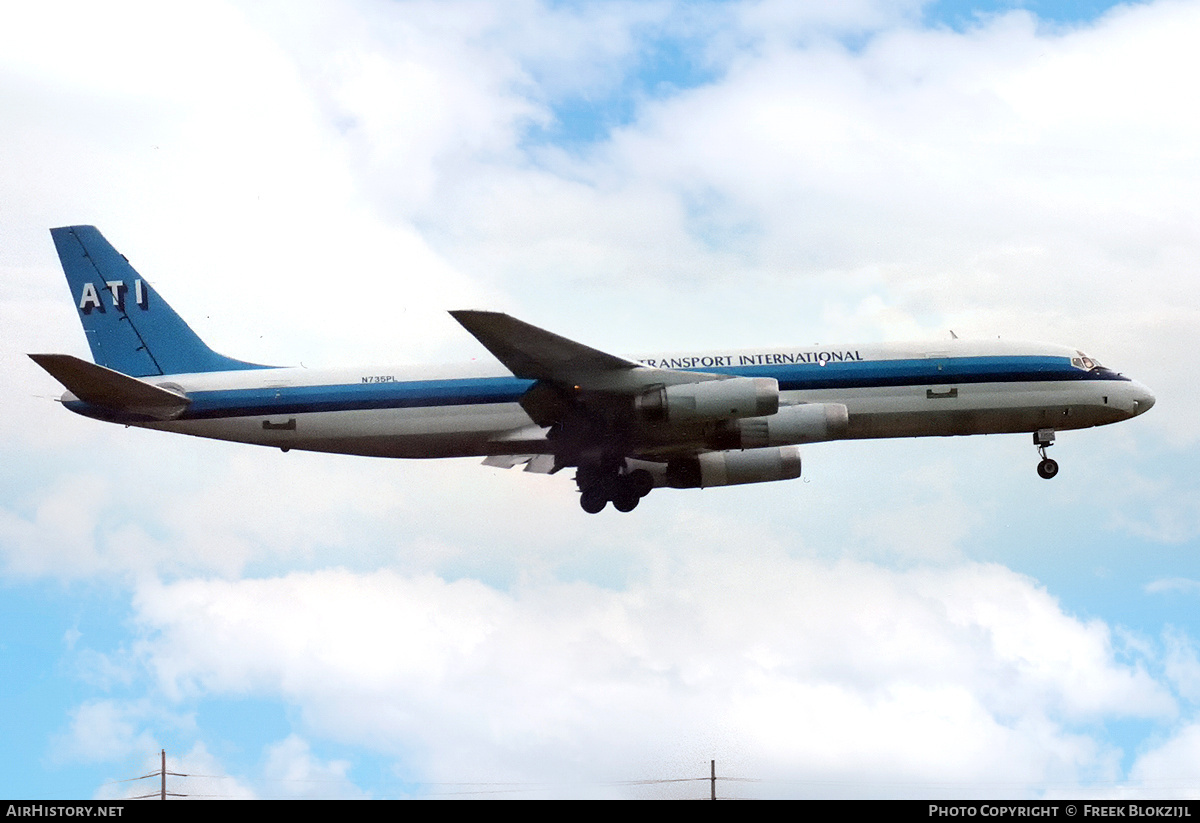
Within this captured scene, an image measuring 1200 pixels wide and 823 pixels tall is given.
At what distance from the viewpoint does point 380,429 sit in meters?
35.5

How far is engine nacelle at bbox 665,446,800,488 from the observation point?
37.4 m

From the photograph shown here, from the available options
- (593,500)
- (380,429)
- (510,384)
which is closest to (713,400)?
(593,500)

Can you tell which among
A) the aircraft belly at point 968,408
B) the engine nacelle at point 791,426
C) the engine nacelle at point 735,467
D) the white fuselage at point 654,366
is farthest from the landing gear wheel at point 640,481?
the aircraft belly at point 968,408

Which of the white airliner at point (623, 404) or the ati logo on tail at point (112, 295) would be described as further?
the ati logo on tail at point (112, 295)

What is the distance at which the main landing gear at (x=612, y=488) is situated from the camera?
118 ft

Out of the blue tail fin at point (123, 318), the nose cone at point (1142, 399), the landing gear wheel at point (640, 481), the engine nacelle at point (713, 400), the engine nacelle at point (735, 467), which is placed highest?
the blue tail fin at point (123, 318)

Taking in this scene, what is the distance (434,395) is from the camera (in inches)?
1391

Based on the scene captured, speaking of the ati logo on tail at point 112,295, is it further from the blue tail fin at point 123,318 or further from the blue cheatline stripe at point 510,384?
the blue cheatline stripe at point 510,384

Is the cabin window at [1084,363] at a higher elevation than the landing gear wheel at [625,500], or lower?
higher

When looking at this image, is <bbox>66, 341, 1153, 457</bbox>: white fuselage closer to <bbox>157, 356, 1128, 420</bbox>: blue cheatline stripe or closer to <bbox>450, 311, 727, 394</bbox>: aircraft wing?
<bbox>157, 356, 1128, 420</bbox>: blue cheatline stripe

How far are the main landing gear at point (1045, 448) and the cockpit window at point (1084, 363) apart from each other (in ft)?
6.31

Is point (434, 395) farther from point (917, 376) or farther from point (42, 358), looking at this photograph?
point (917, 376)

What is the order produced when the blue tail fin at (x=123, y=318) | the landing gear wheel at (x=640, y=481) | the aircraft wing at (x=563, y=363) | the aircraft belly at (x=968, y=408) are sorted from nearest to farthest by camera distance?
the aircraft wing at (x=563, y=363)
the aircraft belly at (x=968, y=408)
the landing gear wheel at (x=640, y=481)
the blue tail fin at (x=123, y=318)
